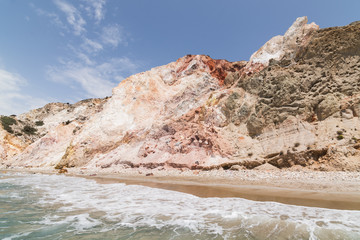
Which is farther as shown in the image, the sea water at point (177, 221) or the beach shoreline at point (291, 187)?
the beach shoreline at point (291, 187)

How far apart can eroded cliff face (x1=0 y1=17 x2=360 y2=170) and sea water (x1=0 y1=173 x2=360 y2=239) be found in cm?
780

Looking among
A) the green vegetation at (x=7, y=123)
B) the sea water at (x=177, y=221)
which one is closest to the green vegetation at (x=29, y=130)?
the green vegetation at (x=7, y=123)

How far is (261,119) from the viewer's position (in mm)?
17828

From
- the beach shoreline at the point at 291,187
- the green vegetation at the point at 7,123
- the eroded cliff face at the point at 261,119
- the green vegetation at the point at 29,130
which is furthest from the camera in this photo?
the green vegetation at the point at 29,130

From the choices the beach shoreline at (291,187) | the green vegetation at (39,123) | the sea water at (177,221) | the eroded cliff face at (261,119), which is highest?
the green vegetation at (39,123)

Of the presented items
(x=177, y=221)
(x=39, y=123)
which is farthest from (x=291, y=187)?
(x=39, y=123)

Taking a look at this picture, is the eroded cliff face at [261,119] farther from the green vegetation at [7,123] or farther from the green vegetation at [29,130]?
the green vegetation at [29,130]

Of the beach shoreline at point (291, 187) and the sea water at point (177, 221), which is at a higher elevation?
the beach shoreline at point (291, 187)

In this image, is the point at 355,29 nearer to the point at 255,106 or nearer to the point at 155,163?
the point at 255,106

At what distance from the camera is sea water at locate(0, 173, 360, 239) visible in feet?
15.2

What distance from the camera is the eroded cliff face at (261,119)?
13.8m

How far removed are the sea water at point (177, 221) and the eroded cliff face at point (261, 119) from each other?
780 centimetres

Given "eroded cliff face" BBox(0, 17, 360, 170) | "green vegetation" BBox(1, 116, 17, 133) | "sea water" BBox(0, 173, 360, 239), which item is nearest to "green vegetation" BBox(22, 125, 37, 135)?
"green vegetation" BBox(1, 116, 17, 133)

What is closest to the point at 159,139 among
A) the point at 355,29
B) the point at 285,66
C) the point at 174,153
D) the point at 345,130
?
the point at 174,153
